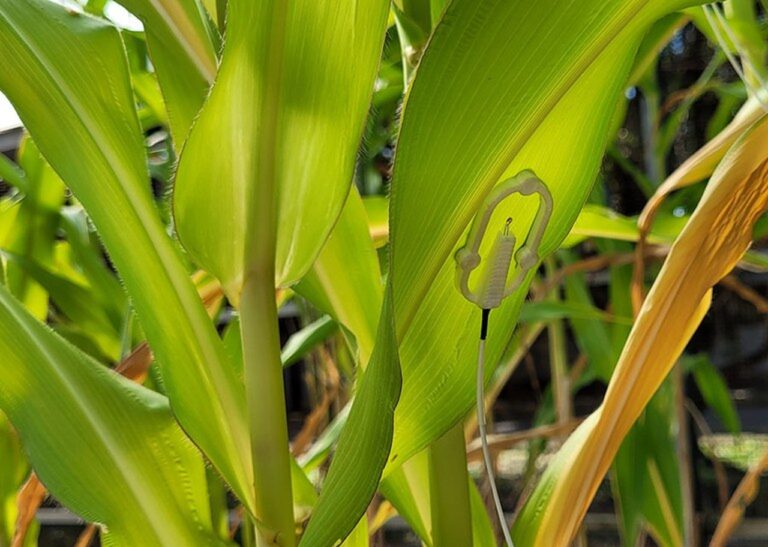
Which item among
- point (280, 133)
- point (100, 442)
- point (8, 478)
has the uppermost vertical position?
point (280, 133)

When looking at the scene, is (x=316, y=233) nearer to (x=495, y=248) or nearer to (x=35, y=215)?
(x=495, y=248)

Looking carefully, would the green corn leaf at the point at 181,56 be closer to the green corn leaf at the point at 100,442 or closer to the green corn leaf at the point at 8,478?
the green corn leaf at the point at 100,442

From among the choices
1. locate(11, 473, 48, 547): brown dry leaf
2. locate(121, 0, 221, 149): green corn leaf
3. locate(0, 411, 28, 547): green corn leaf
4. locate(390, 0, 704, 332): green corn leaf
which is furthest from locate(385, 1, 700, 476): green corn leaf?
locate(0, 411, 28, 547): green corn leaf

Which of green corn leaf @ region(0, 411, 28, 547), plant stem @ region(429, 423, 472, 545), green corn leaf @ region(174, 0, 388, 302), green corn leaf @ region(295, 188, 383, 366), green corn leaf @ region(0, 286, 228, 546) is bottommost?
green corn leaf @ region(0, 411, 28, 547)

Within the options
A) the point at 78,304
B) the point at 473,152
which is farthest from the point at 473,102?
the point at 78,304

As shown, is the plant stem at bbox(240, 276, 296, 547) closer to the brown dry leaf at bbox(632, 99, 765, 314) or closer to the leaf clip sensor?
the leaf clip sensor

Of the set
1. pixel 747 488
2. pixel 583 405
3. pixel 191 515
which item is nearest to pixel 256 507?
pixel 191 515

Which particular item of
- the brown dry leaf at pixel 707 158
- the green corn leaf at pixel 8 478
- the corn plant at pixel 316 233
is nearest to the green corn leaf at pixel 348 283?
the corn plant at pixel 316 233

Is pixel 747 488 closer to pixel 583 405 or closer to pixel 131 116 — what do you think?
pixel 131 116
